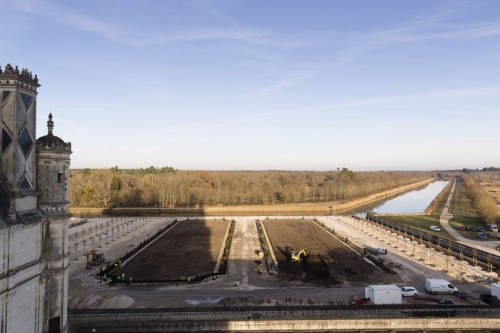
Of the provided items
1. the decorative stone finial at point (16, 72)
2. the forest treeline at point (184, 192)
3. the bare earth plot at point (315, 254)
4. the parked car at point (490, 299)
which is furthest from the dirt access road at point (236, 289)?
the forest treeline at point (184, 192)

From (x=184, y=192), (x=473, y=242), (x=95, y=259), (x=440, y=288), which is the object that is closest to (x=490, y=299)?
(x=440, y=288)

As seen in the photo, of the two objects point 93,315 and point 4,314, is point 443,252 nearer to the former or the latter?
point 93,315

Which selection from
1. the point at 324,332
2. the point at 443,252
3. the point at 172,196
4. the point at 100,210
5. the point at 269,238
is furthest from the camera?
the point at 172,196

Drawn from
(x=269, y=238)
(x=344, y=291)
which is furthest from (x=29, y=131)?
(x=269, y=238)

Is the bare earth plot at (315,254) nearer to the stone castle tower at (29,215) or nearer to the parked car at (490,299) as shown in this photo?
the parked car at (490,299)

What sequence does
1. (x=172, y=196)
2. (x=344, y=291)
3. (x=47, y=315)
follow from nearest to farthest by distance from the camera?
(x=47, y=315), (x=344, y=291), (x=172, y=196)

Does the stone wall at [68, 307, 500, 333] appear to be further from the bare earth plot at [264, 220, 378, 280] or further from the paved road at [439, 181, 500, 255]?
the paved road at [439, 181, 500, 255]
